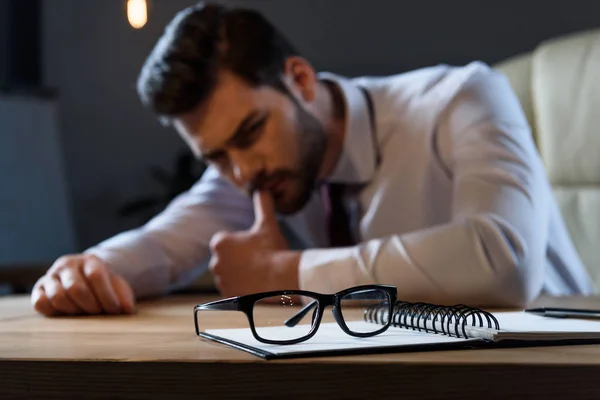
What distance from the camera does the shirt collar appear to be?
1566 mm

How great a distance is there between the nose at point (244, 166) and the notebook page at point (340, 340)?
739 millimetres

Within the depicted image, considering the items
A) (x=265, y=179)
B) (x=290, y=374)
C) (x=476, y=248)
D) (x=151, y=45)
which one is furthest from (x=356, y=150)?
(x=151, y=45)

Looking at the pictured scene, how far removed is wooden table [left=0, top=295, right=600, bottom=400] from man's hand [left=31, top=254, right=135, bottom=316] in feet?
1.48

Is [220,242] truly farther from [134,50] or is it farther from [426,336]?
[134,50]

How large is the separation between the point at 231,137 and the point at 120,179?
1582 millimetres

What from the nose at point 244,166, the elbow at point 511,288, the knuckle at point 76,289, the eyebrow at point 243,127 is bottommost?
the elbow at point 511,288

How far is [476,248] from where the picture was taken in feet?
3.80

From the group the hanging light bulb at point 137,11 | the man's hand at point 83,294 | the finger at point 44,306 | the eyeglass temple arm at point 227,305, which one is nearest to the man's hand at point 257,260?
the man's hand at point 83,294

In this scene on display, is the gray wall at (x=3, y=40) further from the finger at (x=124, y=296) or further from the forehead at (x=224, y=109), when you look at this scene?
the finger at (x=124, y=296)

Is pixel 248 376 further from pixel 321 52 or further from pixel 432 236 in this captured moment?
pixel 321 52

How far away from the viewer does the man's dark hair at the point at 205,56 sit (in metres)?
1.45

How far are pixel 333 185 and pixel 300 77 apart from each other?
0.73 ft

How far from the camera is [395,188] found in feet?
5.07

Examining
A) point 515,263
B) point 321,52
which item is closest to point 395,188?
point 515,263
